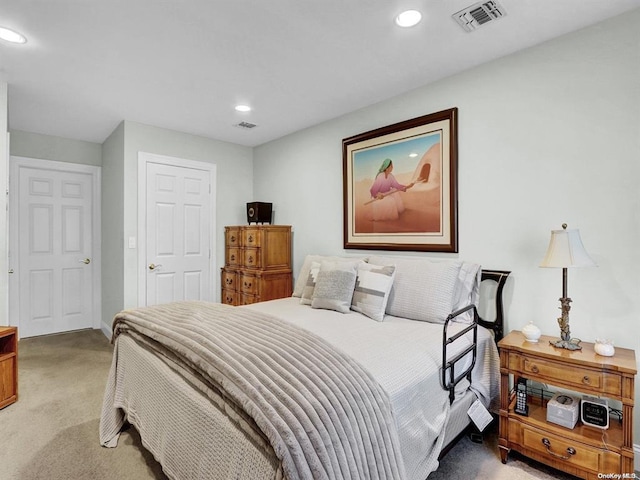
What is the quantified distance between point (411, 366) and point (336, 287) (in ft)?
3.56

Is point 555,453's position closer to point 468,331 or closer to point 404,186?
point 468,331

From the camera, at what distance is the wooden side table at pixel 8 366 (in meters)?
2.54

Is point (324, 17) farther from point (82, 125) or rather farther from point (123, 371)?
point (82, 125)

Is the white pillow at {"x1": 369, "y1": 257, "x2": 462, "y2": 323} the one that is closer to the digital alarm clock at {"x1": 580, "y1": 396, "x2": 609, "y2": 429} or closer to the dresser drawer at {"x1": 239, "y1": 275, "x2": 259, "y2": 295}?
the digital alarm clock at {"x1": 580, "y1": 396, "x2": 609, "y2": 429}

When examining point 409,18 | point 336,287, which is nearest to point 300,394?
point 336,287

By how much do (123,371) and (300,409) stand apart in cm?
159

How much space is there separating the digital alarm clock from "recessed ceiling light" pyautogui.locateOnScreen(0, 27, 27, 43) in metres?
4.07

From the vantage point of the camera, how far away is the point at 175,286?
401 cm

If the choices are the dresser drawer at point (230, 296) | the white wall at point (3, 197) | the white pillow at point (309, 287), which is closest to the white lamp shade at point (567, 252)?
the white pillow at point (309, 287)

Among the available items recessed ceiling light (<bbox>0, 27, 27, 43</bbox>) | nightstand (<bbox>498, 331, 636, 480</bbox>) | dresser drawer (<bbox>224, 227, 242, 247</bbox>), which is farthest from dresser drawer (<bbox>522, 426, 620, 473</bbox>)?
recessed ceiling light (<bbox>0, 27, 27, 43</bbox>)

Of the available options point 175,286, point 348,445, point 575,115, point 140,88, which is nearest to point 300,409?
point 348,445

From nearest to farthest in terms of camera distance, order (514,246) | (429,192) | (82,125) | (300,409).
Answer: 1. (300,409)
2. (514,246)
3. (429,192)
4. (82,125)

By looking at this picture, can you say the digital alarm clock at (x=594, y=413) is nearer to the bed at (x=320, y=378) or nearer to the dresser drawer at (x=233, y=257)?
the bed at (x=320, y=378)

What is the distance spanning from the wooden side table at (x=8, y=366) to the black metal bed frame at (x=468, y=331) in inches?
126
